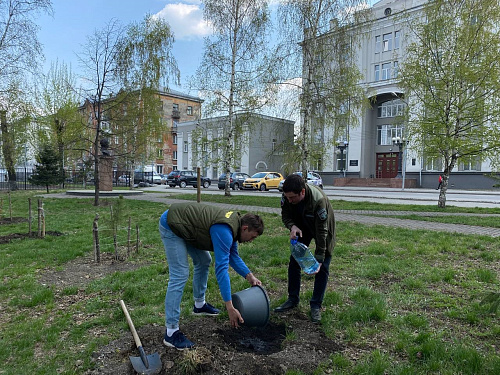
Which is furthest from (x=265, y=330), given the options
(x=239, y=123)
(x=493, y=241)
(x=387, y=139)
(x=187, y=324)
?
(x=387, y=139)

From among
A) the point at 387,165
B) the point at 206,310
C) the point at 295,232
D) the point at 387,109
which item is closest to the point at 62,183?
the point at 206,310

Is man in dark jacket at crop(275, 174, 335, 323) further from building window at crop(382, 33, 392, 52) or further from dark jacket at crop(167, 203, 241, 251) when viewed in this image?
building window at crop(382, 33, 392, 52)

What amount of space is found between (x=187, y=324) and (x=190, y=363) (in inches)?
33.5

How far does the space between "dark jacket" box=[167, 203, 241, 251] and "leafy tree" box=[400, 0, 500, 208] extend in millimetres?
11457

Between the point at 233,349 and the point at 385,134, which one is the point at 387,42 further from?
the point at 233,349

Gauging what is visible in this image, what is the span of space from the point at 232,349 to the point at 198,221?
1.16 metres

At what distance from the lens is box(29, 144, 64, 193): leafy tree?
2108 cm

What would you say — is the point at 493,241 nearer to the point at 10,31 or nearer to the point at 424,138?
the point at 424,138

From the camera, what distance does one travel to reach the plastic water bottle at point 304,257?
327 cm

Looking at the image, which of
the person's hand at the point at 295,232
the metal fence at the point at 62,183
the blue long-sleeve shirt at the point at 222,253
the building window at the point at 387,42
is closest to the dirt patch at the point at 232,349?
the blue long-sleeve shirt at the point at 222,253

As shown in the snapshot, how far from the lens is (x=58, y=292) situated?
4363 millimetres

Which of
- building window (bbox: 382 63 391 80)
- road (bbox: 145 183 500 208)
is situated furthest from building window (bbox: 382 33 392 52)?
road (bbox: 145 183 500 208)

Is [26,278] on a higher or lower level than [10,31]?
lower

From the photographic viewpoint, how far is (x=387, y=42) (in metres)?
38.0
